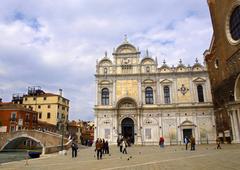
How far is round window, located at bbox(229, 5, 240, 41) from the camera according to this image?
25392mm

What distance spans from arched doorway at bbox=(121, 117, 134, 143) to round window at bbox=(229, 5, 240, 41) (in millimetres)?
18683

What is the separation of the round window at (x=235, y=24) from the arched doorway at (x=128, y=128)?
18.7 metres

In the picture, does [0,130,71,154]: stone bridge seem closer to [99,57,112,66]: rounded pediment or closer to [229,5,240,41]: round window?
[99,57,112,66]: rounded pediment

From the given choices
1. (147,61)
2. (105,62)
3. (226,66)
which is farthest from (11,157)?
(226,66)

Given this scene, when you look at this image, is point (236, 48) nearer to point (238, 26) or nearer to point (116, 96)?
point (238, 26)

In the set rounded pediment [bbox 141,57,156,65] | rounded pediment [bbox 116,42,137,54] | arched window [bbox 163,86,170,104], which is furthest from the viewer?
rounded pediment [bbox 116,42,137,54]

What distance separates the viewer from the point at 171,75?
3656 centimetres

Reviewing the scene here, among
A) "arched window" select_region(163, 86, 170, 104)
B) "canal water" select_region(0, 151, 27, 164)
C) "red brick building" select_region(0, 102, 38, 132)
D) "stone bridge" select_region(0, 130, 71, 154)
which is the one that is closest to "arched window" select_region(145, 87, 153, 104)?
"arched window" select_region(163, 86, 170, 104)

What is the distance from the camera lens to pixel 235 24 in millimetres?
26109

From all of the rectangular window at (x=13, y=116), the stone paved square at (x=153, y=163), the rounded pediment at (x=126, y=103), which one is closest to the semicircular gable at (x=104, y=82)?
the rounded pediment at (x=126, y=103)

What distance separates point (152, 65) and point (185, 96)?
7248mm

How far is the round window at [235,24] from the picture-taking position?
25392 millimetres

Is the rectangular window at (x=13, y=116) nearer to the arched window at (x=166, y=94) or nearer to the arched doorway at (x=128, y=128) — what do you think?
the arched doorway at (x=128, y=128)

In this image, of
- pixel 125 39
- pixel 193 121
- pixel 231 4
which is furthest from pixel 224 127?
pixel 125 39
